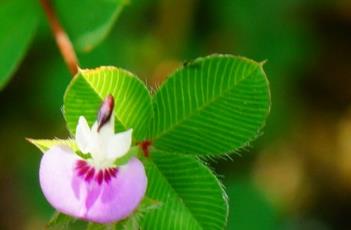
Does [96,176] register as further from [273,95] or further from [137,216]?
[273,95]

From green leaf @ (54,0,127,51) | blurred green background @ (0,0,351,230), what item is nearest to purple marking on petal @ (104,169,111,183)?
green leaf @ (54,0,127,51)

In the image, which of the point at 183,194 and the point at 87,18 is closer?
the point at 183,194

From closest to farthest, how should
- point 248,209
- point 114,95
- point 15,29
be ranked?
point 114,95, point 15,29, point 248,209

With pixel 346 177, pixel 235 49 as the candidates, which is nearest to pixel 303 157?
pixel 346 177

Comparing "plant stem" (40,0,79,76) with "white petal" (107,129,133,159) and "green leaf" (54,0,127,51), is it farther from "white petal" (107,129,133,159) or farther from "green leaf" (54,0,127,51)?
"white petal" (107,129,133,159)

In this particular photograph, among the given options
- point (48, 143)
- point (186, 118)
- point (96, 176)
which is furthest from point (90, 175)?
point (186, 118)

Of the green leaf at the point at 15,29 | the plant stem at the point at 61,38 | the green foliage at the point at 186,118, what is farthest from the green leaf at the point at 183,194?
the green leaf at the point at 15,29

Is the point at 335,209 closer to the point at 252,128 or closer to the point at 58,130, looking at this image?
the point at 58,130

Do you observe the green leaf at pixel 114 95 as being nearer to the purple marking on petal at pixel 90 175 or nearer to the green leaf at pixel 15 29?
the purple marking on petal at pixel 90 175
